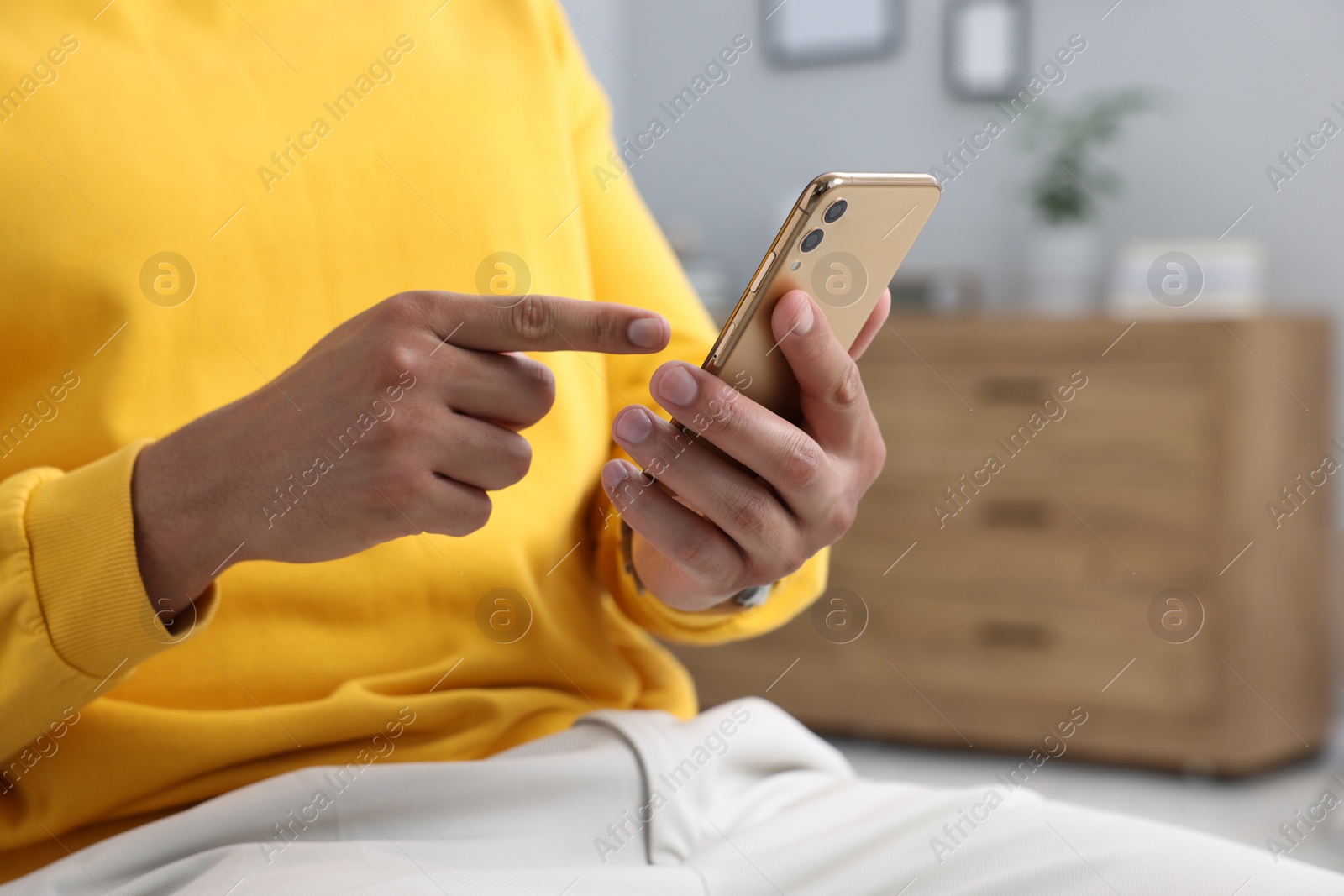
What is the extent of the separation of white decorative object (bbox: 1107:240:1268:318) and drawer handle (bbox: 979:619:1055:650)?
0.62 meters

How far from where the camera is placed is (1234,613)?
1948mm

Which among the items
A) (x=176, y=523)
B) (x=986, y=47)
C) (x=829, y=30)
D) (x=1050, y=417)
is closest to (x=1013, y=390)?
(x=1050, y=417)

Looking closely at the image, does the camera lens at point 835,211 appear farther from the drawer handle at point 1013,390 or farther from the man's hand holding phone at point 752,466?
the drawer handle at point 1013,390

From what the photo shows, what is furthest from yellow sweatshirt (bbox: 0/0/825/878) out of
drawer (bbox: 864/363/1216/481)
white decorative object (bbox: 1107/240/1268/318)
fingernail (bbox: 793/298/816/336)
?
white decorative object (bbox: 1107/240/1268/318)

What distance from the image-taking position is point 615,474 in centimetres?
58

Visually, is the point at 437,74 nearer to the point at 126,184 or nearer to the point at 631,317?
the point at 126,184

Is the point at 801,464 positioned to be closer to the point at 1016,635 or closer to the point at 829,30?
the point at 1016,635

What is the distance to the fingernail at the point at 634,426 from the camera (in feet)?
1.80

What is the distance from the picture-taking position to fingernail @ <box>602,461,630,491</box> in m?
0.58

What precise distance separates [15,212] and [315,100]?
0.20 m

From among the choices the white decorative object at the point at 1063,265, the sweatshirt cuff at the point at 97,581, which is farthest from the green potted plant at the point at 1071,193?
the sweatshirt cuff at the point at 97,581

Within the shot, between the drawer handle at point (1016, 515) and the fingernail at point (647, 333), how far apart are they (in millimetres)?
1767

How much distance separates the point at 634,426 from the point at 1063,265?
203 centimetres

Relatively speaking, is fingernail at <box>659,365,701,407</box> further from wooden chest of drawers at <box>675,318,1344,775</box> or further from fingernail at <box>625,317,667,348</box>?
wooden chest of drawers at <box>675,318,1344,775</box>
